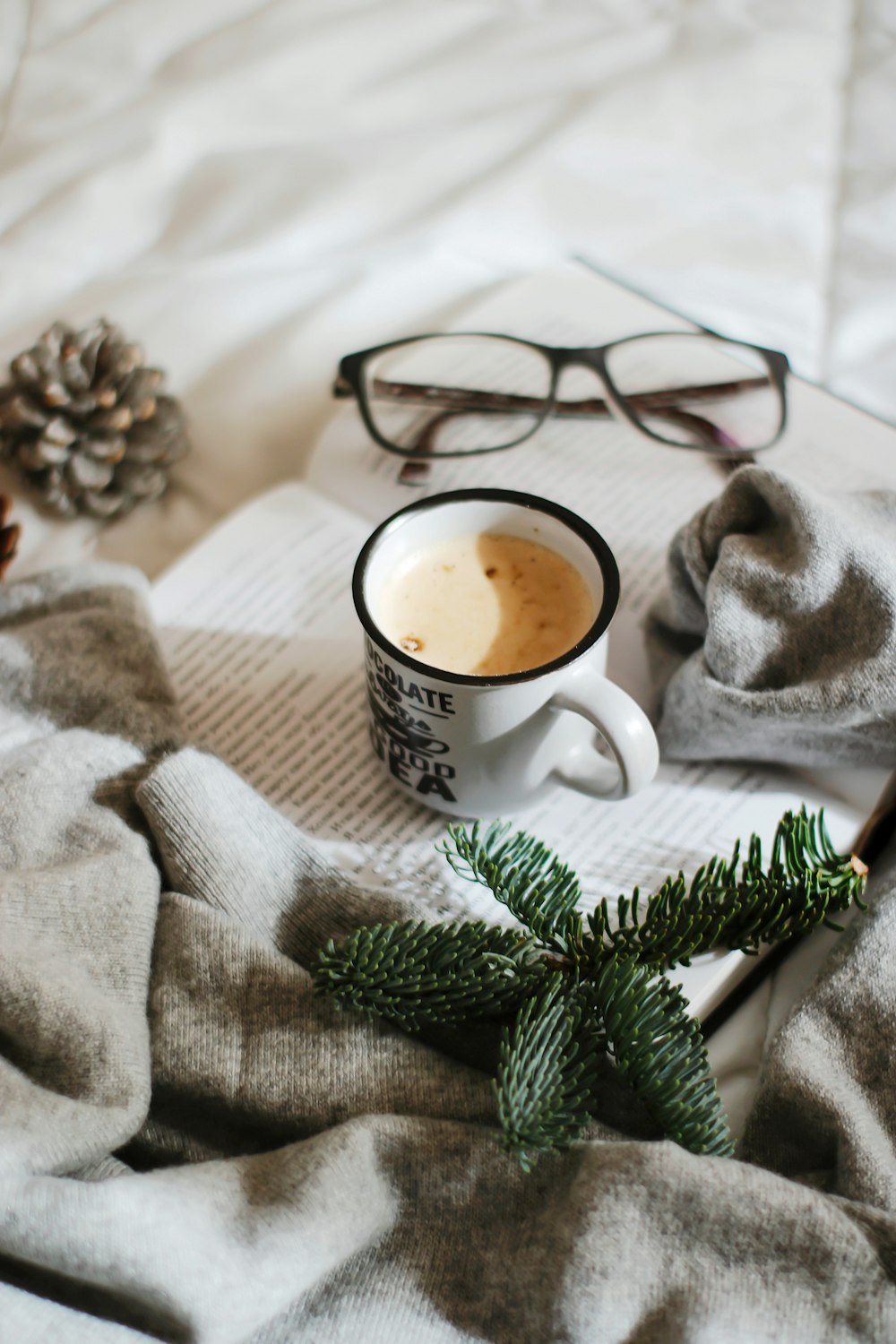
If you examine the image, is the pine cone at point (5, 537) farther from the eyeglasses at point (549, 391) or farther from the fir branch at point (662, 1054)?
the fir branch at point (662, 1054)

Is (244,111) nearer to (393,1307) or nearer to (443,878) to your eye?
(443,878)

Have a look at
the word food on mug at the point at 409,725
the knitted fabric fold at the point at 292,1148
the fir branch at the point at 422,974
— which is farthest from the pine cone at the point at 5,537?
the fir branch at the point at 422,974

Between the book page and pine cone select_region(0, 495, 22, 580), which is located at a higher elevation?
pine cone select_region(0, 495, 22, 580)

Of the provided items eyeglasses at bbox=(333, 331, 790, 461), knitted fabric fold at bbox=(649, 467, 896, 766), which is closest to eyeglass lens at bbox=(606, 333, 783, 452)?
eyeglasses at bbox=(333, 331, 790, 461)

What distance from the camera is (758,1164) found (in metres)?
0.46

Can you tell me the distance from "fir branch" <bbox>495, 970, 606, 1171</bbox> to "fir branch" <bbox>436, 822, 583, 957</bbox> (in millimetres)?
22

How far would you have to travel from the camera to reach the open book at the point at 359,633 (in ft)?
1.84

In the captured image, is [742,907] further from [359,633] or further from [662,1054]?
[359,633]

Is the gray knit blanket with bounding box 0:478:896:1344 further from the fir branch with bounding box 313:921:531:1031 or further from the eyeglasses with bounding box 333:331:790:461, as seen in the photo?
the eyeglasses with bounding box 333:331:790:461

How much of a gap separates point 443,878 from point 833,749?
0.22m

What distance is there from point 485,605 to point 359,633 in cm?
14

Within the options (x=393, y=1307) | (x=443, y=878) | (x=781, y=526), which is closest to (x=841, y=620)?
(x=781, y=526)

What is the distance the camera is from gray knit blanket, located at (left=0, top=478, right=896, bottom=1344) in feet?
1.26

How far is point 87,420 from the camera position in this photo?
2.38ft
